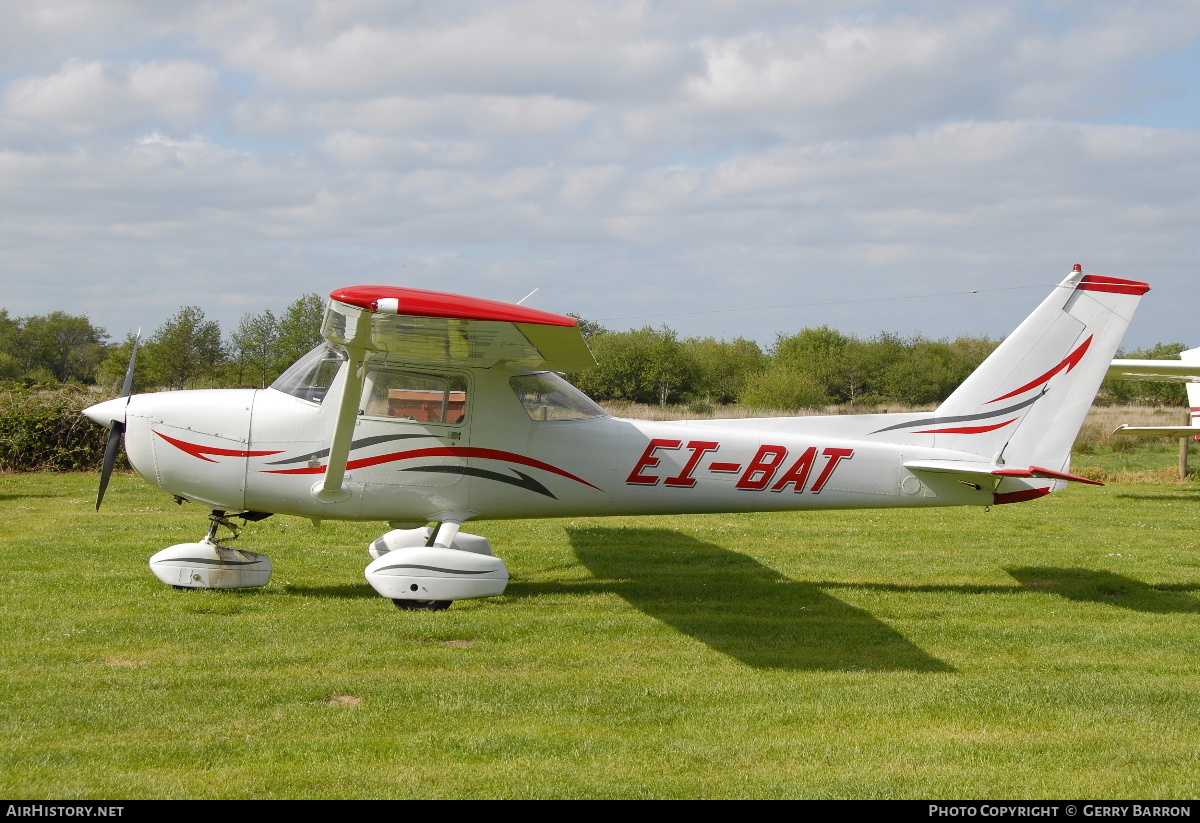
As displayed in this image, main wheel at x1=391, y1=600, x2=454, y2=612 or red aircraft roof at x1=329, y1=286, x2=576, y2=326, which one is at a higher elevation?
red aircraft roof at x1=329, y1=286, x2=576, y2=326

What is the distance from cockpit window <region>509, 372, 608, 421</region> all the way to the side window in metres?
0.49

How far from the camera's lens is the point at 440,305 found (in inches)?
230

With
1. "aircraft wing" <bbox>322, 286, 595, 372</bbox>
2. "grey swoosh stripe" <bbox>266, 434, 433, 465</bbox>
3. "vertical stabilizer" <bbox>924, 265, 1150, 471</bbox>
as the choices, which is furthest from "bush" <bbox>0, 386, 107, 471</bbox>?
"vertical stabilizer" <bbox>924, 265, 1150, 471</bbox>

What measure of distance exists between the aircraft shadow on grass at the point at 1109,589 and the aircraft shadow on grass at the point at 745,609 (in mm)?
2351

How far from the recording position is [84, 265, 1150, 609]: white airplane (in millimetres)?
7543

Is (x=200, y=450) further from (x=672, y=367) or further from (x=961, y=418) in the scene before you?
(x=672, y=367)

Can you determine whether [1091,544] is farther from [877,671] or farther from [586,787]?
[586,787]

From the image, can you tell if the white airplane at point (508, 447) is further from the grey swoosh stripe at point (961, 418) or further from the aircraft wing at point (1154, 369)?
the aircraft wing at point (1154, 369)

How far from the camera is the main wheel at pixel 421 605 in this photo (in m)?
7.46

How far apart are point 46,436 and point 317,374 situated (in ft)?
41.2

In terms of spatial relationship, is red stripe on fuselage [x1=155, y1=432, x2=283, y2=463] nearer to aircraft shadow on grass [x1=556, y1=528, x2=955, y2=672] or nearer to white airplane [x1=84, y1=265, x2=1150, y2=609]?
white airplane [x1=84, y1=265, x2=1150, y2=609]

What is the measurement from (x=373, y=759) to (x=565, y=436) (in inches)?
158

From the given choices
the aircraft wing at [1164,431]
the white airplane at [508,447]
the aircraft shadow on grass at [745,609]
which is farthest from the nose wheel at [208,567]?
the aircraft wing at [1164,431]

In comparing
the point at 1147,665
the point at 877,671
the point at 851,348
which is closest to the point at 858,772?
the point at 877,671
